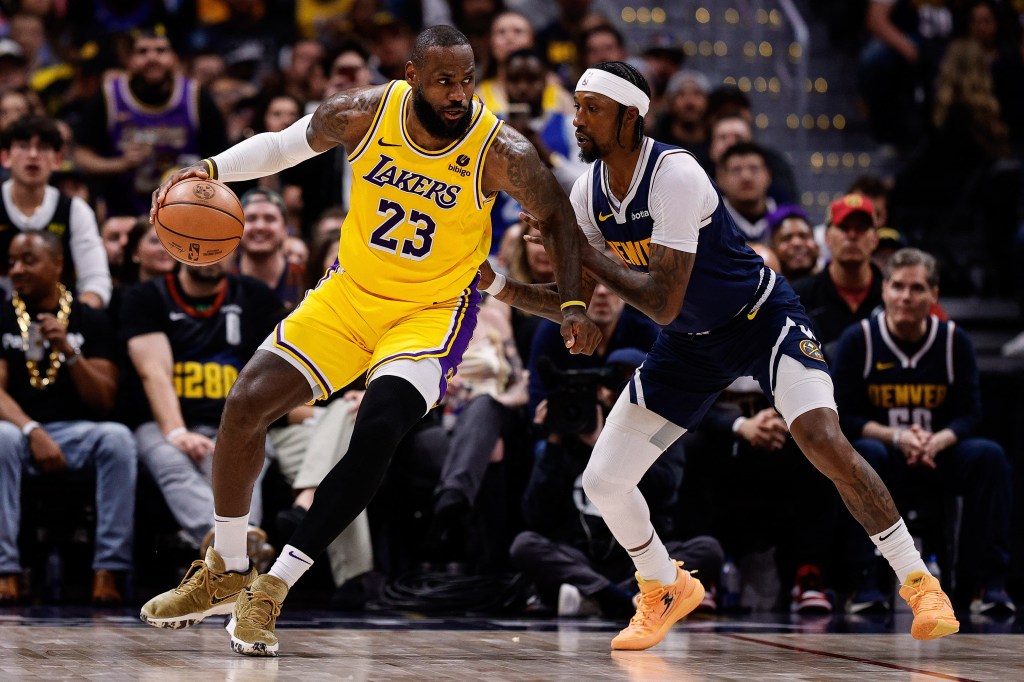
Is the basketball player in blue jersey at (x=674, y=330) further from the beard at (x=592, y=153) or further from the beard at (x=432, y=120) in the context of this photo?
the beard at (x=432, y=120)

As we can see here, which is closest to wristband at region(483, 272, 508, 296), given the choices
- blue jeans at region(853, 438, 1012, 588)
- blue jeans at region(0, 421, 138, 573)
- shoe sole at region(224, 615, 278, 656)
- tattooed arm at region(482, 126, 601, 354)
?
tattooed arm at region(482, 126, 601, 354)

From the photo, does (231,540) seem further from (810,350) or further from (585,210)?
(810,350)

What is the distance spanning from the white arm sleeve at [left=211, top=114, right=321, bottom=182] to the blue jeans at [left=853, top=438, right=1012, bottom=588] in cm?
356

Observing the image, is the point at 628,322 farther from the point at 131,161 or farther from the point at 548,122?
the point at 131,161

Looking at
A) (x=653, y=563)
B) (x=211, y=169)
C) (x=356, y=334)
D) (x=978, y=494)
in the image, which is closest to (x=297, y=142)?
(x=211, y=169)

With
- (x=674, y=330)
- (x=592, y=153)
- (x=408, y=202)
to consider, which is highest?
(x=592, y=153)

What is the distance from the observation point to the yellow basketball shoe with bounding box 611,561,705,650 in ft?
17.9

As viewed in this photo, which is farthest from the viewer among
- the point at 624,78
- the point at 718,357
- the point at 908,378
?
the point at 908,378

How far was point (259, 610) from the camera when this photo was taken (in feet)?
16.0

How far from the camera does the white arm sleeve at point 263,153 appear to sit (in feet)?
17.4

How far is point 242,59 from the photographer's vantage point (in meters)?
11.5

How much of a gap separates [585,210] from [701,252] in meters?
0.52

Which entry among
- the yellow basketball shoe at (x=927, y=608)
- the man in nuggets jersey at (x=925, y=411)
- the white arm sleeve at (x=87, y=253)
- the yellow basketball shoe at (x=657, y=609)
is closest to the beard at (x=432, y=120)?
the yellow basketball shoe at (x=657, y=609)

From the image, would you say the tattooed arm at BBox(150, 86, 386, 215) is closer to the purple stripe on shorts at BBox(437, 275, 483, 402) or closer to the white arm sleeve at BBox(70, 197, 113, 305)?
the purple stripe on shorts at BBox(437, 275, 483, 402)
